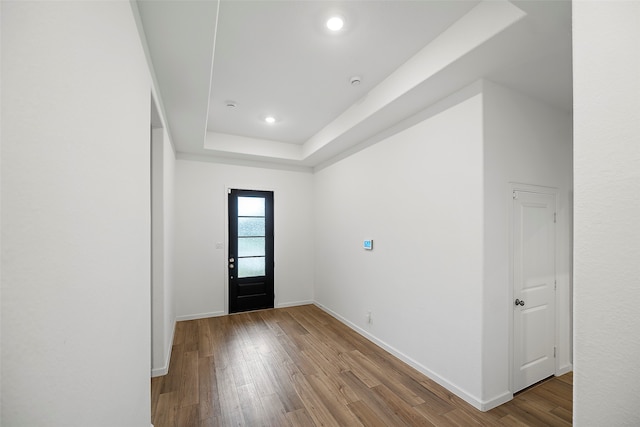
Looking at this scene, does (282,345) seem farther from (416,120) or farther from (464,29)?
(464,29)

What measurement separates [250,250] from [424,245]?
3107mm

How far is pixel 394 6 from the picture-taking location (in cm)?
172

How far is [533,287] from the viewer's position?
2.47 metres

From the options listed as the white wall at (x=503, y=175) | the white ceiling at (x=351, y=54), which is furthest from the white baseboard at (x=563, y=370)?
the white ceiling at (x=351, y=54)

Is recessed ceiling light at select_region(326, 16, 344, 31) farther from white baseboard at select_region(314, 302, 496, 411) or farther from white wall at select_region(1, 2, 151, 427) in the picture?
white baseboard at select_region(314, 302, 496, 411)

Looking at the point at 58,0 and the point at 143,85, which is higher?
the point at 143,85

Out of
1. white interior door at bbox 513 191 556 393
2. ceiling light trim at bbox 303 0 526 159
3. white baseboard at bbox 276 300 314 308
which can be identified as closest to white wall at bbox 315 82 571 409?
white interior door at bbox 513 191 556 393

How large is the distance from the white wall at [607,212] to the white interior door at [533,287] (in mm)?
1823

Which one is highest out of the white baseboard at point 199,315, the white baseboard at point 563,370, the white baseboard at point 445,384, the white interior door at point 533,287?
the white interior door at point 533,287

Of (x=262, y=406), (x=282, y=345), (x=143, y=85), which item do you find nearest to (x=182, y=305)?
(x=282, y=345)

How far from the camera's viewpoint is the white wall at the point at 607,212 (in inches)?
26.9

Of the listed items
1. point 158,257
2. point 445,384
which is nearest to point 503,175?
point 445,384

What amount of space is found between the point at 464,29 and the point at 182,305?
4.83 metres

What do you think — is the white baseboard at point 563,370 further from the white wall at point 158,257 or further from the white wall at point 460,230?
the white wall at point 158,257
